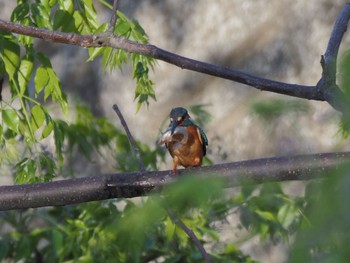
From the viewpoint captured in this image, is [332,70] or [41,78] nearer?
[332,70]

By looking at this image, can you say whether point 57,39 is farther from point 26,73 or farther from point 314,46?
point 314,46

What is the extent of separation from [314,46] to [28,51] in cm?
294

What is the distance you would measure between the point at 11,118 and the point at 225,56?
311 centimetres

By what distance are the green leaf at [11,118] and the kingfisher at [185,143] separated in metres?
0.47

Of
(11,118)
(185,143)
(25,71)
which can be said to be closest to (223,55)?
(185,143)

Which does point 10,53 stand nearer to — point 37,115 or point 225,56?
point 37,115

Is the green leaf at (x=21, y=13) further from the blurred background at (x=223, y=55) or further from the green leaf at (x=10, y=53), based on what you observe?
the blurred background at (x=223, y=55)

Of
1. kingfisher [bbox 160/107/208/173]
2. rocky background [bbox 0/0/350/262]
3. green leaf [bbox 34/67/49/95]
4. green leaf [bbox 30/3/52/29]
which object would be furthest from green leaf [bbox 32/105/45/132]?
rocky background [bbox 0/0/350/262]

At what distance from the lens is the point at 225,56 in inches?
223

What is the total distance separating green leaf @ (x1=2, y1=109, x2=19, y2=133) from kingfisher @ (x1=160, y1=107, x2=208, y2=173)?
47 cm

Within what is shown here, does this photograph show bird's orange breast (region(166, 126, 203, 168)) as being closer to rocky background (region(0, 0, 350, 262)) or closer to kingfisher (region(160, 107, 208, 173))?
kingfisher (region(160, 107, 208, 173))

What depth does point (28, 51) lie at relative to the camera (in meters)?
2.81

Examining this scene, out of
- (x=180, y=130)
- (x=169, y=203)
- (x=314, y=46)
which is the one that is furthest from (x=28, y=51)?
(x=314, y=46)

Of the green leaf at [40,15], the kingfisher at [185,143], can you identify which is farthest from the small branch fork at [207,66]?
the kingfisher at [185,143]
